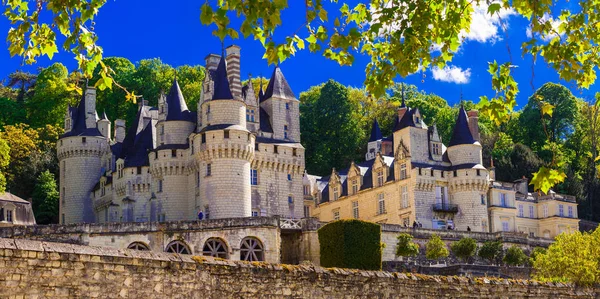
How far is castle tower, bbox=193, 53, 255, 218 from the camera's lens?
162 ft

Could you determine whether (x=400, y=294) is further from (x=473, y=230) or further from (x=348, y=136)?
(x=348, y=136)

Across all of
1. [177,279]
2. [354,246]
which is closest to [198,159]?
[354,246]

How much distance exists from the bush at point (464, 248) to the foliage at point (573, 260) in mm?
9655

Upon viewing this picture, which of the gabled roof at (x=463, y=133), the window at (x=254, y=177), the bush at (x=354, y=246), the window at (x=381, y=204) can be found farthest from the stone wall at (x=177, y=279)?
the gabled roof at (x=463, y=133)

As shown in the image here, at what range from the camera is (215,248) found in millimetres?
42844

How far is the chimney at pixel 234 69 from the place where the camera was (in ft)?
173

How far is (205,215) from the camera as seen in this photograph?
4969 cm

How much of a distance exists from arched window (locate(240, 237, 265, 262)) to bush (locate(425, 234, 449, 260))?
9480 mm

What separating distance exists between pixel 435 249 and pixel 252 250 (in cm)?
1017

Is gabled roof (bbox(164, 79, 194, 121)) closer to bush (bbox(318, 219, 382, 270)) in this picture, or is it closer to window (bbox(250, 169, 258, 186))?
window (bbox(250, 169, 258, 186))

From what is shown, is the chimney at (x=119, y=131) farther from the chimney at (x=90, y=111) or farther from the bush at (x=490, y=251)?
the bush at (x=490, y=251)

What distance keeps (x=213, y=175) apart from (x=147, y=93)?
3532 cm

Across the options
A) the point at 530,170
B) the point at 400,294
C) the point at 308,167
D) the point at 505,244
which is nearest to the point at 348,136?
the point at 308,167

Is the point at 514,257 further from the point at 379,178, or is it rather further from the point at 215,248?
the point at 215,248
